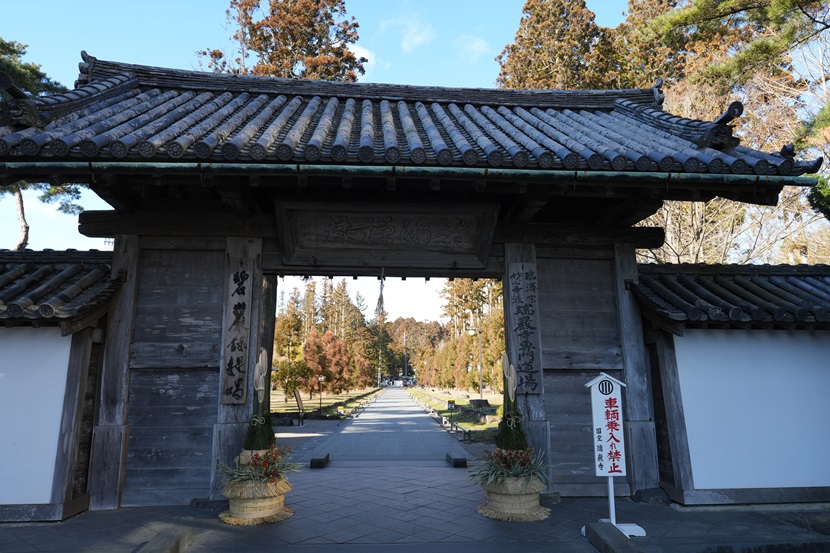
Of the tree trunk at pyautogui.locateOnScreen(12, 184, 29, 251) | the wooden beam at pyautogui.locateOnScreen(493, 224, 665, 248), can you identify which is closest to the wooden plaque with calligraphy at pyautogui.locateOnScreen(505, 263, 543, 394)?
the wooden beam at pyautogui.locateOnScreen(493, 224, 665, 248)

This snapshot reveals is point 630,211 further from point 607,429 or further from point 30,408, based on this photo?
point 30,408

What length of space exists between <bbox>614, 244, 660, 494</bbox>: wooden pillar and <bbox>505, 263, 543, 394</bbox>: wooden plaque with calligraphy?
1.32m

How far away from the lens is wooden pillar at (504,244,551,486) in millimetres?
6770

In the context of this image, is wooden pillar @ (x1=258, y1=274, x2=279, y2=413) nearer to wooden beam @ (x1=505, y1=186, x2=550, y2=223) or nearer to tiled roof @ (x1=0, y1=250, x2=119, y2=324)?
tiled roof @ (x1=0, y1=250, x2=119, y2=324)

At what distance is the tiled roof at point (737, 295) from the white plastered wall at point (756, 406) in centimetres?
32

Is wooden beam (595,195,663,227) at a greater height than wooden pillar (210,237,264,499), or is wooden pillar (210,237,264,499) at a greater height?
wooden beam (595,195,663,227)

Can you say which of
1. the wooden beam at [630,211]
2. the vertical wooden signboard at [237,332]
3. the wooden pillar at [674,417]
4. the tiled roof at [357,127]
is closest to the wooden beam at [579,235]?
the wooden beam at [630,211]

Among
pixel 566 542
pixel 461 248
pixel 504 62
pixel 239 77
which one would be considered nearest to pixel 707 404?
pixel 566 542

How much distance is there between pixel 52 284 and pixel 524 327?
6576mm

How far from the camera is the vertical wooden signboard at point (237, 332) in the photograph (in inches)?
255

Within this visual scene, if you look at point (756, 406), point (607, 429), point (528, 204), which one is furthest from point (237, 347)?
point (756, 406)

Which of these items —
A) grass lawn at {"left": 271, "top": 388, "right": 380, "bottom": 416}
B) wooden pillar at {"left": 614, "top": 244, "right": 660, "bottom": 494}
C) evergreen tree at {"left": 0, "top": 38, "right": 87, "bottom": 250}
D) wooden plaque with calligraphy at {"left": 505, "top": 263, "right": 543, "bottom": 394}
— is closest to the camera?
wooden pillar at {"left": 614, "top": 244, "right": 660, "bottom": 494}

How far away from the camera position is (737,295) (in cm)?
723

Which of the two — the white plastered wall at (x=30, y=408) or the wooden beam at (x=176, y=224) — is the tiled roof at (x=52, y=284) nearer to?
the white plastered wall at (x=30, y=408)
